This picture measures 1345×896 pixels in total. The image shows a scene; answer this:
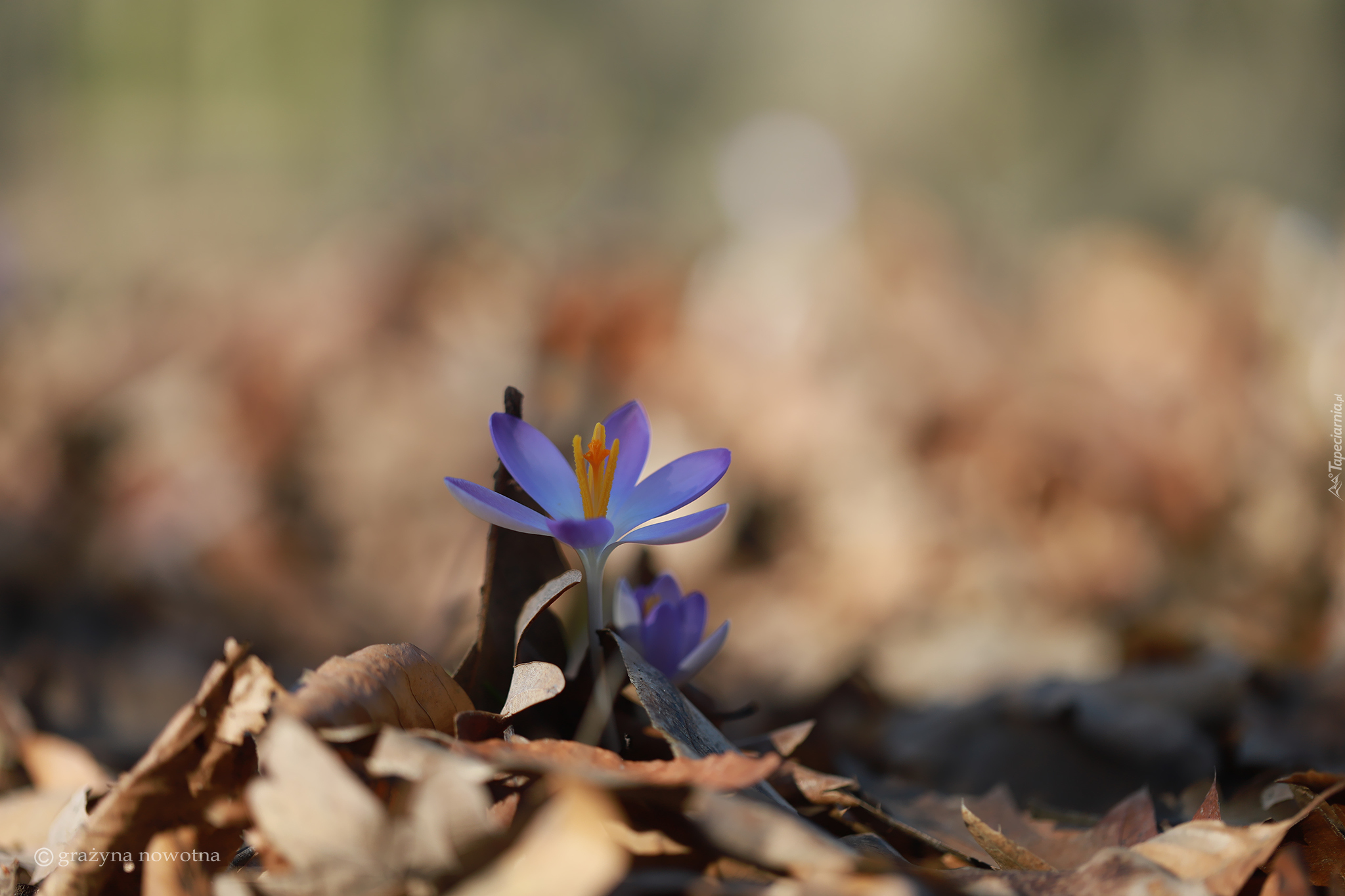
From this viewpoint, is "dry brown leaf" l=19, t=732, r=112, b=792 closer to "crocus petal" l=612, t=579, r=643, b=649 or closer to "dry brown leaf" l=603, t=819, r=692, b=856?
"crocus petal" l=612, t=579, r=643, b=649

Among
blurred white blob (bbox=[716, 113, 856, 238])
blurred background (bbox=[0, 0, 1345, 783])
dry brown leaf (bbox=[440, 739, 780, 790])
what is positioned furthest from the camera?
blurred white blob (bbox=[716, 113, 856, 238])

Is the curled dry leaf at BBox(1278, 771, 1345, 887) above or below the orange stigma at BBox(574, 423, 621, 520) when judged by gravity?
below

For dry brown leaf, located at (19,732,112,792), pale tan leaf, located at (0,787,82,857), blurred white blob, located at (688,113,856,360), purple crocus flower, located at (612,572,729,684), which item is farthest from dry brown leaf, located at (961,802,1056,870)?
blurred white blob, located at (688,113,856,360)

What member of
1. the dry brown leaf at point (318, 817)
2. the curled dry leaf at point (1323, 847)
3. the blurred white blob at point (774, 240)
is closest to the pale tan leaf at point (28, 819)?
the dry brown leaf at point (318, 817)

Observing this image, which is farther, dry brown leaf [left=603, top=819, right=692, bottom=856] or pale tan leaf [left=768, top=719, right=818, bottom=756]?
pale tan leaf [left=768, top=719, right=818, bottom=756]

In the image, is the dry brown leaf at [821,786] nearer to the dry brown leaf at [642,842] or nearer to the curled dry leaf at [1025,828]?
the curled dry leaf at [1025,828]

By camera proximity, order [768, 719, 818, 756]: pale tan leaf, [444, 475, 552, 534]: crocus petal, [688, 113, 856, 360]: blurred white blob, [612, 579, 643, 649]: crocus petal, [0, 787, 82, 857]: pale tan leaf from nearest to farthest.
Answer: [444, 475, 552, 534]: crocus petal, [612, 579, 643, 649]: crocus petal, [768, 719, 818, 756]: pale tan leaf, [0, 787, 82, 857]: pale tan leaf, [688, 113, 856, 360]: blurred white blob
